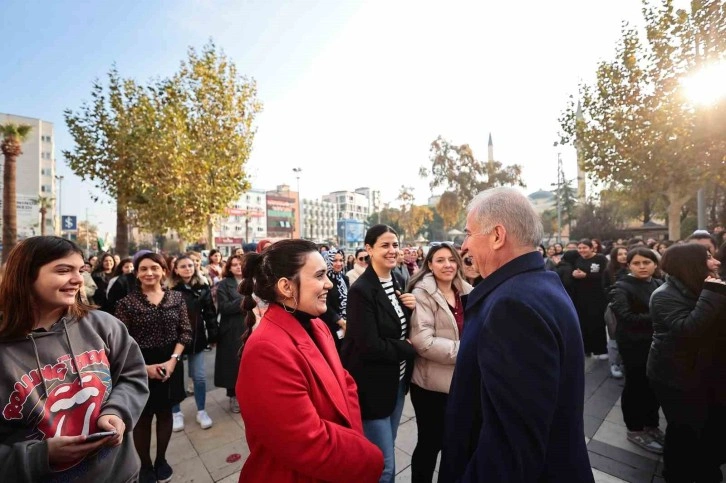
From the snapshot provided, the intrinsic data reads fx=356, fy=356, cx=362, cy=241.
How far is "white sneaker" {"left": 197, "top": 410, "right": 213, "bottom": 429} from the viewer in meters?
4.08

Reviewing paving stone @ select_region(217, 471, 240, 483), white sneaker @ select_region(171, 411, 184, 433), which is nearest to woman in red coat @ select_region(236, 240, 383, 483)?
paving stone @ select_region(217, 471, 240, 483)

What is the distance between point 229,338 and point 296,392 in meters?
3.35

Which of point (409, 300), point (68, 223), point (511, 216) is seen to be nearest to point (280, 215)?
point (68, 223)

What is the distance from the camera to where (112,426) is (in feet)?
5.66

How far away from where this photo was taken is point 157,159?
12.5m

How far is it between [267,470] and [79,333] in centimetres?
121

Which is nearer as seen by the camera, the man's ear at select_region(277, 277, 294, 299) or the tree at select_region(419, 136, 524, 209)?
the man's ear at select_region(277, 277, 294, 299)

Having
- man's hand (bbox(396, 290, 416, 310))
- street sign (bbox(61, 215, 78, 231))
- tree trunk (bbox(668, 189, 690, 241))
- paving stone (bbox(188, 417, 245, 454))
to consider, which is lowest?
paving stone (bbox(188, 417, 245, 454))

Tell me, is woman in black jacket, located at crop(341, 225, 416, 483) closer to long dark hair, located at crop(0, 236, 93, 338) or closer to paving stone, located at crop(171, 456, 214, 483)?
long dark hair, located at crop(0, 236, 93, 338)

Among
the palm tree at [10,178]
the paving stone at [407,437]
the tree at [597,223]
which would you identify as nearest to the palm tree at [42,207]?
the palm tree at [10,178]

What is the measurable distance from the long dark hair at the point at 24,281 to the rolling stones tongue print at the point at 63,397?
223 millimetres

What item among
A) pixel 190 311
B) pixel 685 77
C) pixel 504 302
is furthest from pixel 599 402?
pixel 685 77

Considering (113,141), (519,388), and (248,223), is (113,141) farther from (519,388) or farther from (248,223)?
(248,223)

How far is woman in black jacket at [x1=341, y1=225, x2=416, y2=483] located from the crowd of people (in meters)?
0.01
